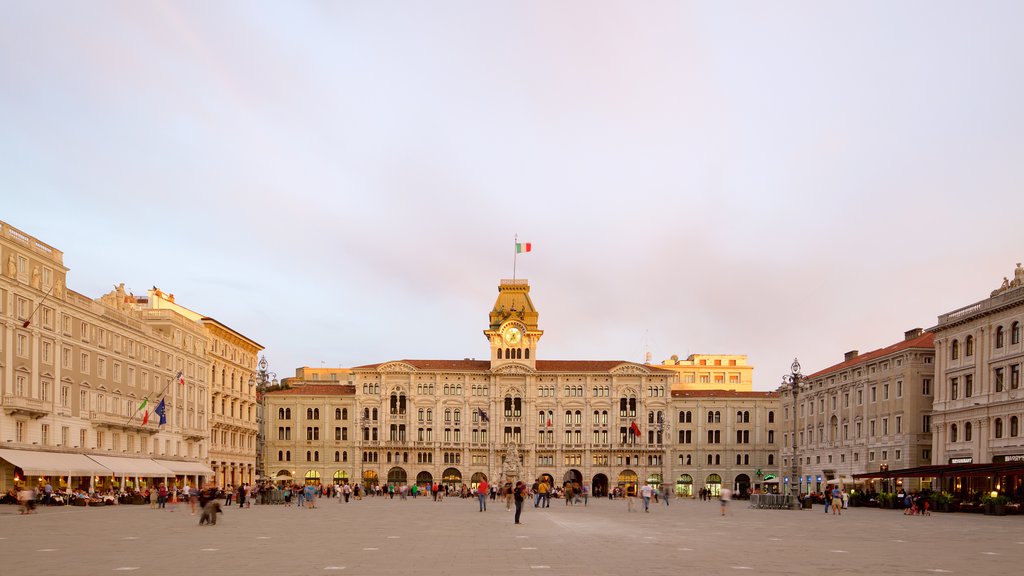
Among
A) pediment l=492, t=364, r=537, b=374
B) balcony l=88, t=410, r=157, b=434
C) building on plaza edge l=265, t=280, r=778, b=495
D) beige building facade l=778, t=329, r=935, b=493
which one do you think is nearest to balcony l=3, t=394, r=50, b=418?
balcony l=88, t=410, r=157, b=434

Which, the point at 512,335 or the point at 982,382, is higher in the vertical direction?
the point at 512,335

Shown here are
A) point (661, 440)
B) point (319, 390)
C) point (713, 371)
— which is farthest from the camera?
point (713, 371)

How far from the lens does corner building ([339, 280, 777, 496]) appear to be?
472 ft

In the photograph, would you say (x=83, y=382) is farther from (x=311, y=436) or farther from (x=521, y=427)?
(x=521, y=427)

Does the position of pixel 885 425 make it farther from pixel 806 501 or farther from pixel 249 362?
pixel 249 362

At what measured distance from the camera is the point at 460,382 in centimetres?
14600

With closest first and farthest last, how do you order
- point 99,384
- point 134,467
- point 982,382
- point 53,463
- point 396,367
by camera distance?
1. point 53,463
2. point 982,382
3. point 99,384
4. point 134,467
5. point 396,367

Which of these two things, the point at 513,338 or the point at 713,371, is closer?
the point at 513,338

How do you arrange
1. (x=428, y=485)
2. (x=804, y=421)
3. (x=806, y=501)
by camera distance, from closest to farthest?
(x=806, y=501) < (x=804, y=421) < (x=428, y=485)

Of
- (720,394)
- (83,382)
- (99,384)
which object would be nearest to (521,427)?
(720,394)

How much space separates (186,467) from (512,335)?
6388 centimetres

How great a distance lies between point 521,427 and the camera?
5748 inches

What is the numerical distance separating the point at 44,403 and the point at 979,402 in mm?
65047

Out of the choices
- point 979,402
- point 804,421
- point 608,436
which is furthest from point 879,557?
point 608,436
